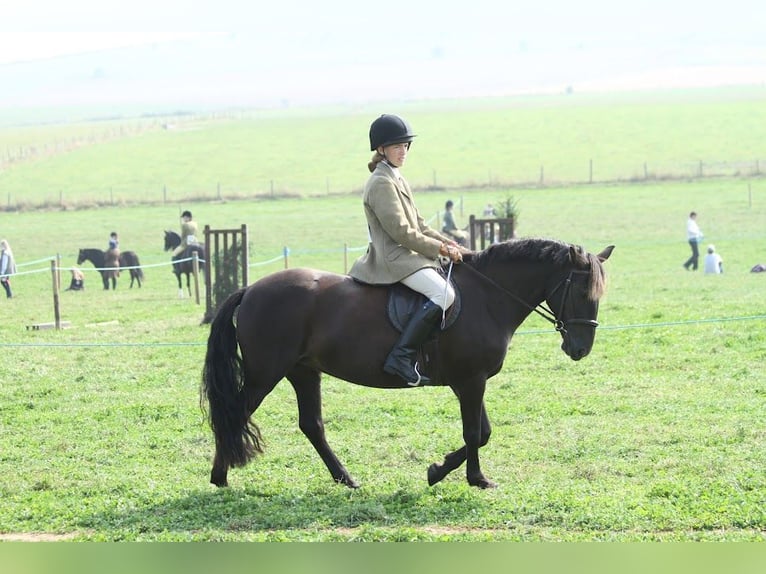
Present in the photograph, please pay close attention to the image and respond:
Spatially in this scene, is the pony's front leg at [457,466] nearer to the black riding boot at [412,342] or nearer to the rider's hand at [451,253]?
the black riding boot at [412,342]

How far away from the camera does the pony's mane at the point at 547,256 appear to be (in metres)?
7.81

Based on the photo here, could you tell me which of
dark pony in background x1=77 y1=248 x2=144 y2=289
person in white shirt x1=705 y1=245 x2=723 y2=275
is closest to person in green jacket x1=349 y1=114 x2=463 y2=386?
person in white shirt x1=705 y1=245 x2=723 y2=275

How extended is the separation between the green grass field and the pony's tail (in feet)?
1.04

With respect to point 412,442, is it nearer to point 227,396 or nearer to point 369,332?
point 369,332

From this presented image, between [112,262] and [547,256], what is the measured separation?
74.5 feet

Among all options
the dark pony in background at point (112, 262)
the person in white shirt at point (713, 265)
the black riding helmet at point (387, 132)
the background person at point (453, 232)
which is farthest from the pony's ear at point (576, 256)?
the dark pony in background at point (112, 262)

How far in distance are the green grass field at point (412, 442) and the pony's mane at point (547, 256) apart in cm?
153

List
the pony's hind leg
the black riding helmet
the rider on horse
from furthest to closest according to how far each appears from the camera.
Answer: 1. the rider on horse
2. the pony's hind leg
3. the black riding helmet

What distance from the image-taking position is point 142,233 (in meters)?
44.1

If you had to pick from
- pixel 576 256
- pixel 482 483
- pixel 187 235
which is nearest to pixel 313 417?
pixel 482 483

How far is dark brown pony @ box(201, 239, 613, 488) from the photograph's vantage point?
7.81 meters

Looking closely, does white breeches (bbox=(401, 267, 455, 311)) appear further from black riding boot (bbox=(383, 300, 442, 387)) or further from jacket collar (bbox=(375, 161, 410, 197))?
jacket collar (bbox=(375, 161, 410, 197))

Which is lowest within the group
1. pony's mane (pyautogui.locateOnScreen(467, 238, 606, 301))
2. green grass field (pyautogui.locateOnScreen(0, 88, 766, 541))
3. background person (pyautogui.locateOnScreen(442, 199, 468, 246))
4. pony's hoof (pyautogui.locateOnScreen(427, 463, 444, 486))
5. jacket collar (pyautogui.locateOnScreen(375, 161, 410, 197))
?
green grass field (pyautogui.locateOnScreen(0, 88, 766, 541))

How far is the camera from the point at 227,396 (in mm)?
7875
